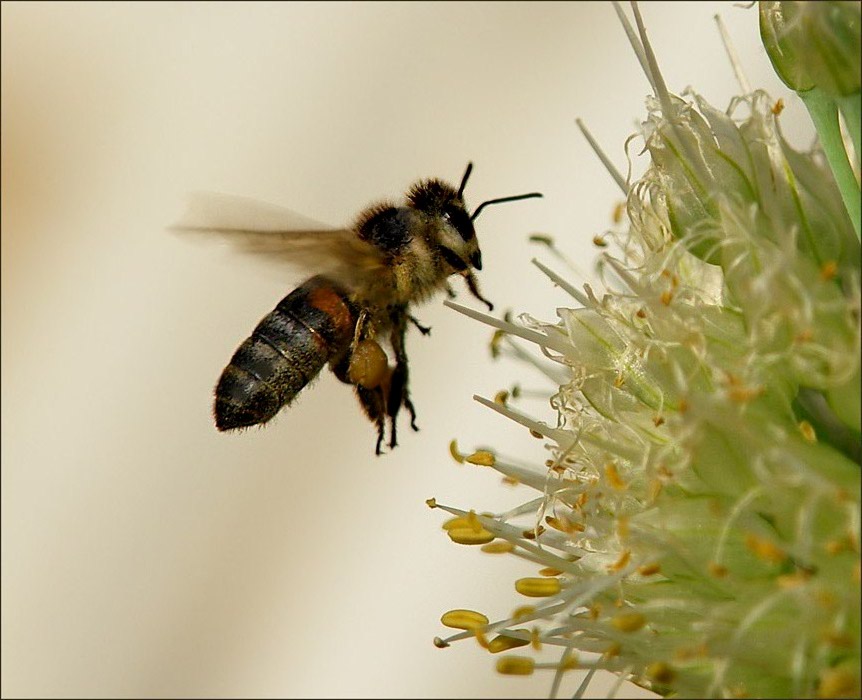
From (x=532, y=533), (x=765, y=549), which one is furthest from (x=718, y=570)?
(x=532, y=533)

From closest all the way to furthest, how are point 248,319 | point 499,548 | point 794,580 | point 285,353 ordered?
point 794,580
point 499,548
point 285,353
point 248,319

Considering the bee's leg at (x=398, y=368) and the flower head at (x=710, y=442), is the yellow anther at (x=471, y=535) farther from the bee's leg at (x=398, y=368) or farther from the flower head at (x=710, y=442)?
the bee's leg at (x=398, y=368)

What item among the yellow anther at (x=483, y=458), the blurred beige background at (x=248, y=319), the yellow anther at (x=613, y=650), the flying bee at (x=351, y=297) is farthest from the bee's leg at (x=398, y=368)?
the blurred beige background at (x=248, y=319)

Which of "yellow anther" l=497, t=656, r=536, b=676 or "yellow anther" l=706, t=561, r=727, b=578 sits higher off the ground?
"yellow anther" l=706, t=561, r=727, b=578

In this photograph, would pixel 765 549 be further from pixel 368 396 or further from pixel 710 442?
pixel 368 396

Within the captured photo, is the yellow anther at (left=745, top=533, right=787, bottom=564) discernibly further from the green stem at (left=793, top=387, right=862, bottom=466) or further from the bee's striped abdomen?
the bee's striped abdomen

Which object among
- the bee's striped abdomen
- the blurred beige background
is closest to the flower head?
the bee's striped abdomen

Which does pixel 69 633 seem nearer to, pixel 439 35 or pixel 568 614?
pixel 439 35
